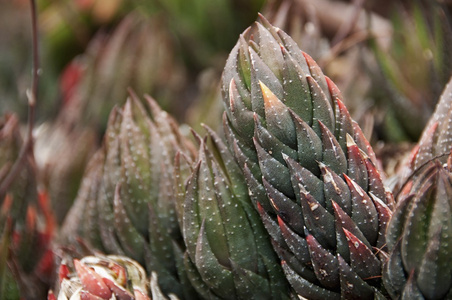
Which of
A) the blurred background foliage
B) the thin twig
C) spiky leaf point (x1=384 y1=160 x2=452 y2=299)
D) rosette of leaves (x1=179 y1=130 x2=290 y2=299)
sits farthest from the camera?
the blurred background foliage

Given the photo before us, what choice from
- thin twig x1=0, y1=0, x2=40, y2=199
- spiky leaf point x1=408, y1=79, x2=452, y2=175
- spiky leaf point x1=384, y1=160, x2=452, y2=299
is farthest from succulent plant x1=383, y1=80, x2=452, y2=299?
thin twig x1=0, y1=0, x2=40, y2=199

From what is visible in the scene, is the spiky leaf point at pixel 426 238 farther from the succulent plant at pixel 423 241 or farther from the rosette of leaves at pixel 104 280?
the rosette of leaves at pixel 104 280

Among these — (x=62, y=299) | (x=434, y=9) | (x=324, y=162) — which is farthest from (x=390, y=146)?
(x=62, y=299)

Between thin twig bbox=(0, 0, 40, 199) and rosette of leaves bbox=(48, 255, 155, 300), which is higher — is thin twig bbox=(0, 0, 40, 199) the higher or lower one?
the higher one

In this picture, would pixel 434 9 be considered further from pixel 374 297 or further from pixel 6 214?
pixel 6 214

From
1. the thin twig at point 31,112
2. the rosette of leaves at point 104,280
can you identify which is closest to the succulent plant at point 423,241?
the rosette of leaves at point 104,280

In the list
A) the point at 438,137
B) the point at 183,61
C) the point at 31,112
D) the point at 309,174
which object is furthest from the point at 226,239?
the point at 183,61

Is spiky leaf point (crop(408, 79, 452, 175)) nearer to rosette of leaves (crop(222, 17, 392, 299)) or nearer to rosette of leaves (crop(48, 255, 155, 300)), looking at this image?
rosette of leaves (crop(222, 17, 392, 299))
